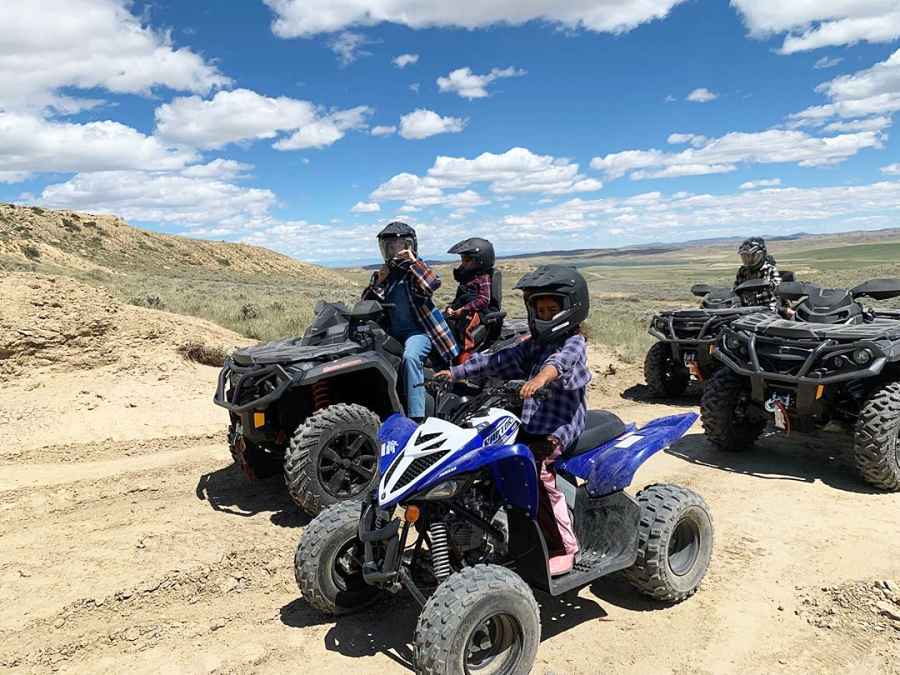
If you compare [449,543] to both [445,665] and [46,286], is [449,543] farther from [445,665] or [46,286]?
[46,286]

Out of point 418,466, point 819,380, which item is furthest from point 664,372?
point 418,466

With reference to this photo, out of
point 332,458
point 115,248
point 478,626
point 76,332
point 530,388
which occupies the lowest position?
point 478,626

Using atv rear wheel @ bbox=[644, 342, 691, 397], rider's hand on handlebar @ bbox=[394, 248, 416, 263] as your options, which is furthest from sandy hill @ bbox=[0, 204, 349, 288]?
rider's hand on handlebar @ bbox=[394, 248, 416, 263]

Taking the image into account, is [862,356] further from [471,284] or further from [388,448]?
[388,448]

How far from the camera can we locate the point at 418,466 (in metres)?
3.19

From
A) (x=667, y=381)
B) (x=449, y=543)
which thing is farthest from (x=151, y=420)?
(x=667, y=381)

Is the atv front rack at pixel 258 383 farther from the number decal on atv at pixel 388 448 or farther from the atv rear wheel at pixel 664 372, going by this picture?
the atv rear wheel at pixel 664 372

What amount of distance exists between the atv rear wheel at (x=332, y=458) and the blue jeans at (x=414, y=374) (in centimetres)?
53

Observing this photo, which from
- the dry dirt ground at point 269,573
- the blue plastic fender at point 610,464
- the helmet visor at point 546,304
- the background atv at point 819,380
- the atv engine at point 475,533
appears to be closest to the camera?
the atv engine at point 475,533

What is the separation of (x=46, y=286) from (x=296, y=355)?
298 inches

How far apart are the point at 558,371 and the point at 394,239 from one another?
9.58 feet

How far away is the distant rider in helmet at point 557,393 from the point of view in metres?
3.68

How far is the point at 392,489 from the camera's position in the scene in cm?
321

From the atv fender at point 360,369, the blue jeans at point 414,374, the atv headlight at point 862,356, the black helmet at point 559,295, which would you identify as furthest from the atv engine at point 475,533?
the atv headlight at point 862,356
